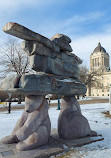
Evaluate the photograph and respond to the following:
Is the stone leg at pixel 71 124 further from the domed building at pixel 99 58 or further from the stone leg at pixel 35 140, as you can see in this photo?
the domed building at pixel 99 58

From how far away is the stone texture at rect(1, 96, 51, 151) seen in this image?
413cm

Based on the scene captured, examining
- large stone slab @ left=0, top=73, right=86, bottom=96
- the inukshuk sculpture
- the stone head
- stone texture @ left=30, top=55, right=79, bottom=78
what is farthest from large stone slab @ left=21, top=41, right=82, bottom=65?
the stone head

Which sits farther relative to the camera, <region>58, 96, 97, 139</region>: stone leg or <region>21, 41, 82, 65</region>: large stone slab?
<region>58, 96, 97, 139</region>: stone leg

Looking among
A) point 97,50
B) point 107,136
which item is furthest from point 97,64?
point 107,136

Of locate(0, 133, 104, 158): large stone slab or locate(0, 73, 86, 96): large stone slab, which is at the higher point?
locate(0, 73, 86, 96): large stone slab

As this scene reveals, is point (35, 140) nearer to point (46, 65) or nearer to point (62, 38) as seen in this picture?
point (46, 65)

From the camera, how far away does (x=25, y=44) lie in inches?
177

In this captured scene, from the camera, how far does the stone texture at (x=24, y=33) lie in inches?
148

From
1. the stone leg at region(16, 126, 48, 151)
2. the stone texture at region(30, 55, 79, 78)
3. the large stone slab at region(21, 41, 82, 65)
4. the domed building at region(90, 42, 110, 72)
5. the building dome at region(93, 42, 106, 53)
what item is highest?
the building dome at region(93, 42, 106, 53)

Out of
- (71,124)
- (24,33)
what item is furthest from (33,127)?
(24,33)

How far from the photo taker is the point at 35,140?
4.13 metres

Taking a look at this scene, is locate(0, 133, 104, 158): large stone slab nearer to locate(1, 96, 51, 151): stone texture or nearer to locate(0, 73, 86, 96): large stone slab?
locate(1, 96, 51, 151): stone texture

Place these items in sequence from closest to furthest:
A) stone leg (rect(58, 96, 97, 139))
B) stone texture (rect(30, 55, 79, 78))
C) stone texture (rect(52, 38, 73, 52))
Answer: stone texture (rect(30, 55, 79, 78))
stone leg (rect(58, 96, 97, 139))
stone texture (rect(52, 38, 73, 52))

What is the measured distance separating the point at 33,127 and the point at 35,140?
0.36 meters
